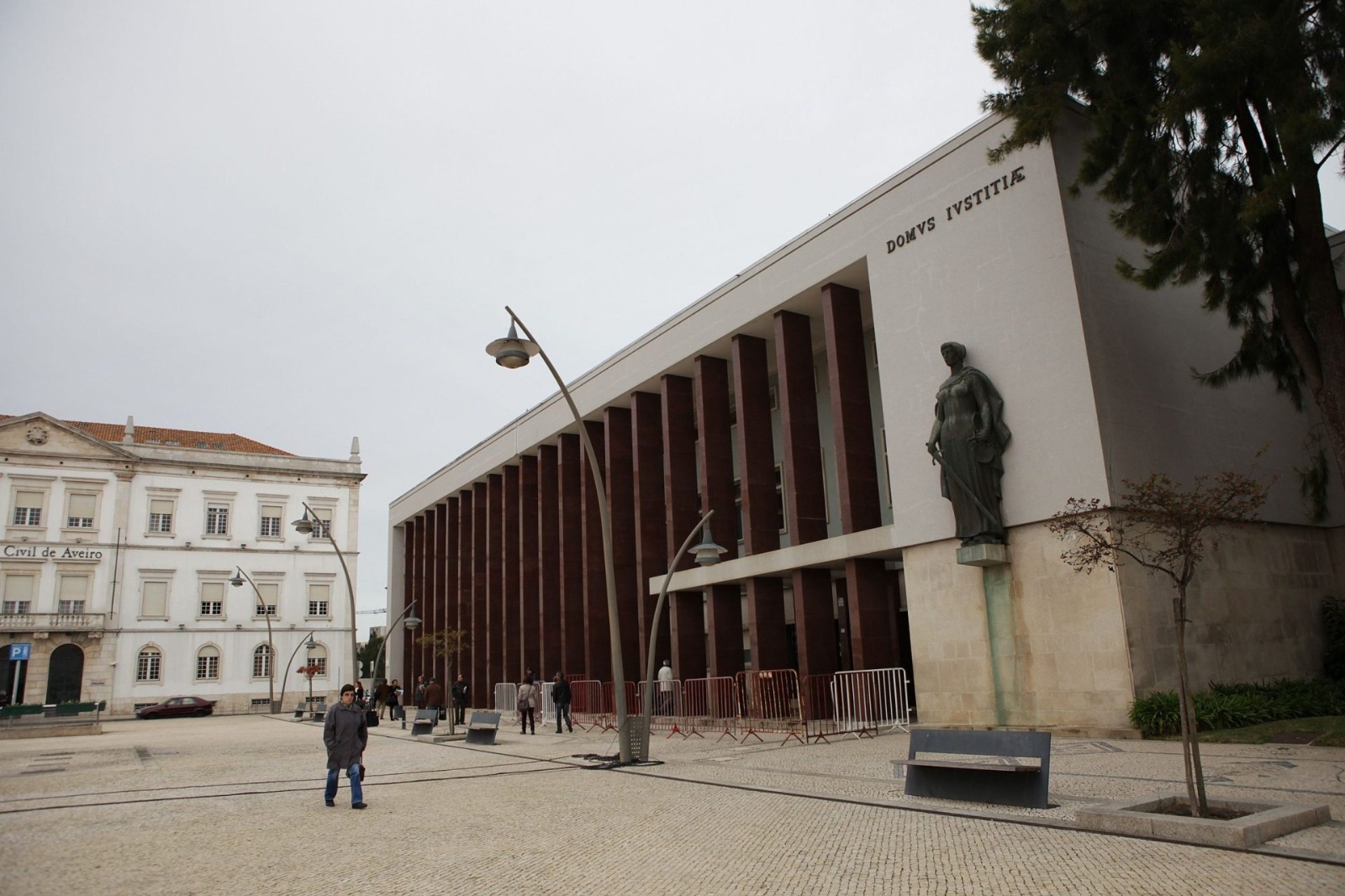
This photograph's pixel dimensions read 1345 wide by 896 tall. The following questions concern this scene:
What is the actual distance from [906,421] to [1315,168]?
8.79m

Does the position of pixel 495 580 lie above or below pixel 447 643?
above

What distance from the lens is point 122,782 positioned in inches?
575

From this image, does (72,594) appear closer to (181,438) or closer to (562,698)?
(181,438)

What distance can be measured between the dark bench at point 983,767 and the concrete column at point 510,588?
2911 cm

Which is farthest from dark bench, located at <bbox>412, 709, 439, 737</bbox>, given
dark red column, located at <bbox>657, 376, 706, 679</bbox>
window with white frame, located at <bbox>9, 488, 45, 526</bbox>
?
window with white frame, located at <bbox>9, 488, 45, 526</bbox>

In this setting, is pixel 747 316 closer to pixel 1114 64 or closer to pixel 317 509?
pixel 1114 64

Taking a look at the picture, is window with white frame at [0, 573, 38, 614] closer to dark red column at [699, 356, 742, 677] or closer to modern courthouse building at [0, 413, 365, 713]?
modern courthouse building at [0, 413, 365, 713]

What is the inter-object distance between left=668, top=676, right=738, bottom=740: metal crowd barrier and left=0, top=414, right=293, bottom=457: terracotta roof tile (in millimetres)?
43831

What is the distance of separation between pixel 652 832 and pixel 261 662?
177 feet

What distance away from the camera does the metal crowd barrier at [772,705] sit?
1941 centimetres

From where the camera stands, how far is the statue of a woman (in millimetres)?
17797

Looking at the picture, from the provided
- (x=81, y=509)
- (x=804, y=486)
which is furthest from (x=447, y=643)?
(x=81, y=509)

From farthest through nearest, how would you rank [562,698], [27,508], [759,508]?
[27,508] → [759,508] → [562,698]

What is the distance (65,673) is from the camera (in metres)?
50.7
